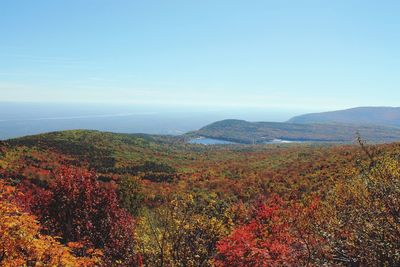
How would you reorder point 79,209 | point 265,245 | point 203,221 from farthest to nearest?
point 265,245 < point 79,209 < point 203,221

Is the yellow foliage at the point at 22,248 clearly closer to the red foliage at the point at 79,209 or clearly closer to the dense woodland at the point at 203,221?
the dense woodland at the point at 203,221

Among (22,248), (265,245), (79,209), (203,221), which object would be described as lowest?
(265,245)

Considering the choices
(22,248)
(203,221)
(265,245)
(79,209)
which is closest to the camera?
(22,248)

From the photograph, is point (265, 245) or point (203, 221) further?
point (265, 245)

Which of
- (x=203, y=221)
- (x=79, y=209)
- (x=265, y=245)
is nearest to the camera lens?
(x=203, y=221)

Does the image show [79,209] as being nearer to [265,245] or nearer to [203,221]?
[203,221]

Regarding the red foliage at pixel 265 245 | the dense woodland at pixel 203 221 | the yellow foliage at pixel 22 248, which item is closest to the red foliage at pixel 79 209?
the dense woodland at pixel 203 221

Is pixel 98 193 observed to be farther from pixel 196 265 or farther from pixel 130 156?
pixel 130 156

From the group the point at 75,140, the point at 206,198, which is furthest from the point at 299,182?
the point at 75,140

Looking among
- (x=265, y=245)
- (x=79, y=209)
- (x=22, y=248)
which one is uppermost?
(x=22, y=248)

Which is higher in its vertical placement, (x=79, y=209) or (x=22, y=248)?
(x=22, y=248)

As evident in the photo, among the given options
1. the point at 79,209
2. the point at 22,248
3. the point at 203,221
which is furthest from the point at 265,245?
the point at 22,248

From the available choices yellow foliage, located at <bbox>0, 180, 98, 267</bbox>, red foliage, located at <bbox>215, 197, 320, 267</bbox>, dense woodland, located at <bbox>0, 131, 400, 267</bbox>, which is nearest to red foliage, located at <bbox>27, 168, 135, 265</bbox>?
dense woodland, located at <bbox>0, 131, 400, 267</bbox>
